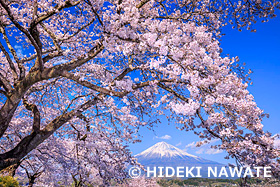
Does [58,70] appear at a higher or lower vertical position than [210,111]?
higher

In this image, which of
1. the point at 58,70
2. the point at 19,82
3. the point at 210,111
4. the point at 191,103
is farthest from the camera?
the point at 19,82

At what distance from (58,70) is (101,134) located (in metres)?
→ 3.07

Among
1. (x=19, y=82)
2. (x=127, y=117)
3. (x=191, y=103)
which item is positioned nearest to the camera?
(x=191, y=103)

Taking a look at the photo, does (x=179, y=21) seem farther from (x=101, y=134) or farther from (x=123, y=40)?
(x=101, y=134)

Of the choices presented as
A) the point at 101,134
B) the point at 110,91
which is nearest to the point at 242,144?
the point at 110,91

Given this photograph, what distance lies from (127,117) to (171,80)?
12.9 ft

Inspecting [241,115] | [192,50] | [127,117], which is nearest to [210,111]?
[241,115]

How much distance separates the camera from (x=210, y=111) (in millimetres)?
4121

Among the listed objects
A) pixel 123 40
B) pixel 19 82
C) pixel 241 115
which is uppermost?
pixel 123 40

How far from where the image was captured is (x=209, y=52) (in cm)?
479

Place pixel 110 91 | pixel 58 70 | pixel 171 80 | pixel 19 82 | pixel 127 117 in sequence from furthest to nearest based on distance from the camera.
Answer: pixel 127 117 → pixel 19 82 → pixel 58 70 → pixel 110 91 → pixel 171 80

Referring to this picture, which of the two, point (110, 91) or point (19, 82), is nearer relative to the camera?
point (110, 91)

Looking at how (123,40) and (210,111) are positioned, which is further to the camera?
(123,40)

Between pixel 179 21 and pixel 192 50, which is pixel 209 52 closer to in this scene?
pixel 192 50
